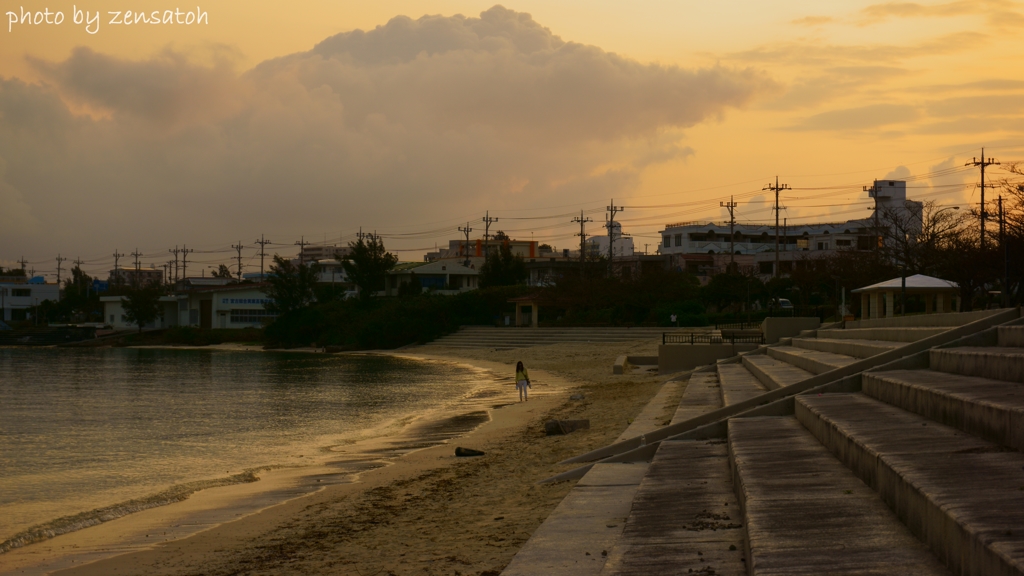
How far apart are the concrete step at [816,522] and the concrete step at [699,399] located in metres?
5.18

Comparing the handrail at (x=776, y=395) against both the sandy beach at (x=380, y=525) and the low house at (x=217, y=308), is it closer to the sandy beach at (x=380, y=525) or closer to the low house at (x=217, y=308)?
the sandy beach at (x=380, y=525)

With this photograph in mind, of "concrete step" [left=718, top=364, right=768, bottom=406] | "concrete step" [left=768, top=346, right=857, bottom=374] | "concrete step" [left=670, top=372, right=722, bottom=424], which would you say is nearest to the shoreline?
"concrete step" [left=670, top=372, right=722, bottom=424]

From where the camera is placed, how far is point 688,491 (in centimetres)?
677

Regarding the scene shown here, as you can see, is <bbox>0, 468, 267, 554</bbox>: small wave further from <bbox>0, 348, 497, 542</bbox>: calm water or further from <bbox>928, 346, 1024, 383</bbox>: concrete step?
<bbox>928, 346, 1024, 383</bbox>: concrete step

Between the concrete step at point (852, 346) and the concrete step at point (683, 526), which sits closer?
the concrete step at point (683, 526)

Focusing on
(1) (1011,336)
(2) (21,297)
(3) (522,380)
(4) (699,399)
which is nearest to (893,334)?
(4) (699,399)

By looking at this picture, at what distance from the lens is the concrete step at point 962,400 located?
5.17 meters

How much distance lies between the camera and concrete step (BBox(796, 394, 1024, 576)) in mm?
3477

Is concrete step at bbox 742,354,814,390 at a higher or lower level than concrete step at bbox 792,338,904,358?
lower

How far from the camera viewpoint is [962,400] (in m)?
5.91

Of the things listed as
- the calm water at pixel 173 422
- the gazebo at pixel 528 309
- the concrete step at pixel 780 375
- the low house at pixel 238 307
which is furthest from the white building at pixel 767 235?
the concrete step at pixel 780 375

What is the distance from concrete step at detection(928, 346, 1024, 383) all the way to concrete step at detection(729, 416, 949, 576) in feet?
5.21

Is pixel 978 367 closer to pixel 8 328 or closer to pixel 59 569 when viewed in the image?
pixel 59 569

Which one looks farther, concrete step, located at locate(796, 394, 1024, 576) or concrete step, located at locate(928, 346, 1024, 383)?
concrete step, located at locate(928, 346, 1024, 383)
